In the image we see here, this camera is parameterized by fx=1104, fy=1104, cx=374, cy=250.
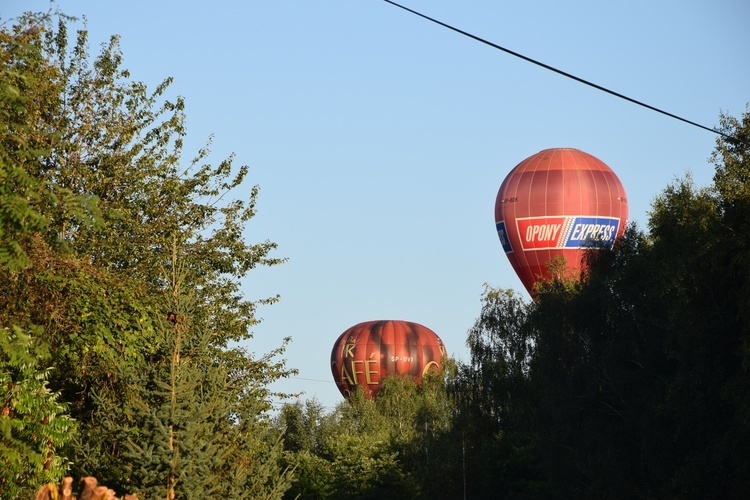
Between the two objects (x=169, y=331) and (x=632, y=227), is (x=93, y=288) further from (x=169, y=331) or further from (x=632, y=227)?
(x=632, y=227)

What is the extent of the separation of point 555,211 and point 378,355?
144 ft

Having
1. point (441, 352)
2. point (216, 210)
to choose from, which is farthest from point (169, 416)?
point (441, 352)

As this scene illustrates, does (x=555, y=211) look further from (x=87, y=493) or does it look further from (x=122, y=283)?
(x=87, y=493)

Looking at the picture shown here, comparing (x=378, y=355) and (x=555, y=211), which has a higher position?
(x=378, y=355)

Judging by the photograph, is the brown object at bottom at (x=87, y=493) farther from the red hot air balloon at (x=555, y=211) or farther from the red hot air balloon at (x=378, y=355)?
the red hot air balloon at (x=378, y=355)

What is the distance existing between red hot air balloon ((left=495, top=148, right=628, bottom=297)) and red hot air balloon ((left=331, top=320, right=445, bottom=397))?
39.7 meters

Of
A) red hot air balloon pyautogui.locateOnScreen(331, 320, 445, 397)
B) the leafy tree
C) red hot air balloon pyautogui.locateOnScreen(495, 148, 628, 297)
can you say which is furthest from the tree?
red hot air balloon pyautogui.locateOnScreen(331, 320, 445, 397)

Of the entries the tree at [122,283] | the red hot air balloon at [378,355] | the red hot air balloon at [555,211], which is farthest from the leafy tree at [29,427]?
the red hot air balloon at [378,355]

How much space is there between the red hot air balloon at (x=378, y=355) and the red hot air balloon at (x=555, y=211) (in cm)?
3968

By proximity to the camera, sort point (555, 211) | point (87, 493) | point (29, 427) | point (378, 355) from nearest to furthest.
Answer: point (87, 493), point (29, 427), point (555, 211), point (378, 355)

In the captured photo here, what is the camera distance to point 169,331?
53.8 ft

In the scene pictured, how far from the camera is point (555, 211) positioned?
65.1m

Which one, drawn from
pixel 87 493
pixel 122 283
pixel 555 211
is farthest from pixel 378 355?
pixel 87 493

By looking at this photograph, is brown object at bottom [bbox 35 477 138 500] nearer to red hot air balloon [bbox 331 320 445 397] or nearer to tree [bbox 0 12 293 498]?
tree [bbox 0 12 293 498]
